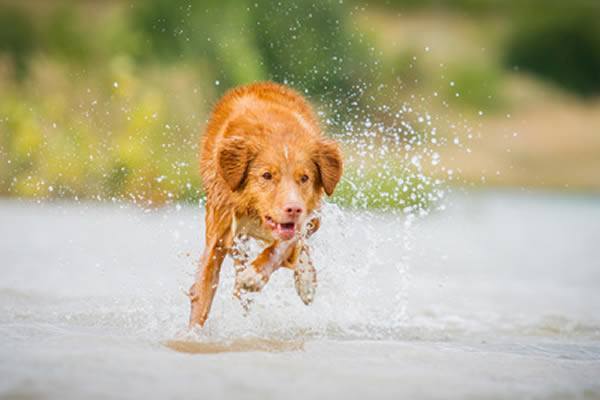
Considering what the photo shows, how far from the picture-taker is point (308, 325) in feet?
25.3

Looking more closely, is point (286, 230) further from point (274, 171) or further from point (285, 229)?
point (274, 171)

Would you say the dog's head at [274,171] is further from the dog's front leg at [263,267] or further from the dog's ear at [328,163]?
the dog's front leg at [263,267]

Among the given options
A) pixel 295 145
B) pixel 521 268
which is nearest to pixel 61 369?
pixel 295 145

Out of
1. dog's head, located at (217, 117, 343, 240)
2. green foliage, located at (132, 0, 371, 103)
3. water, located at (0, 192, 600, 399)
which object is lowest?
water, located at (0, 192, 600, 399)

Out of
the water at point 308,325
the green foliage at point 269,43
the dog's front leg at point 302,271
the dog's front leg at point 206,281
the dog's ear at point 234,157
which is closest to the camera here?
the water at point 308,325

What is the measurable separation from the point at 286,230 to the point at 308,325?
113 cm

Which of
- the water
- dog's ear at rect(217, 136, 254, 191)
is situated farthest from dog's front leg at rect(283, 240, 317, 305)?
dog's ear at rect(217, 136, 254, 191)

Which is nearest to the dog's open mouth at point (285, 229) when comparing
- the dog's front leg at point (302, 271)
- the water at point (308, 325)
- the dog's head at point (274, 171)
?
the dog's head at point (274, 171)

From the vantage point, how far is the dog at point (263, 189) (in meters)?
7.02

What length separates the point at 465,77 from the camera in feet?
100

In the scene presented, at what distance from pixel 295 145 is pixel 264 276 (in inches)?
40.5

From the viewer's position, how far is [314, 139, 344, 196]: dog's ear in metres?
7.26

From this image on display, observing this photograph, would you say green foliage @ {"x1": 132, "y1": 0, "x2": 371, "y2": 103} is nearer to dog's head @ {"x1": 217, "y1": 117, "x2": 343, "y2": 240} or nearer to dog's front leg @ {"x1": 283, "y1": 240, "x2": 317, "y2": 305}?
dog's front leg @ {"x1": 283, "y1": 240, "x2": 317, "y2": 305}

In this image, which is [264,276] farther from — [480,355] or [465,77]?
[465,77]
